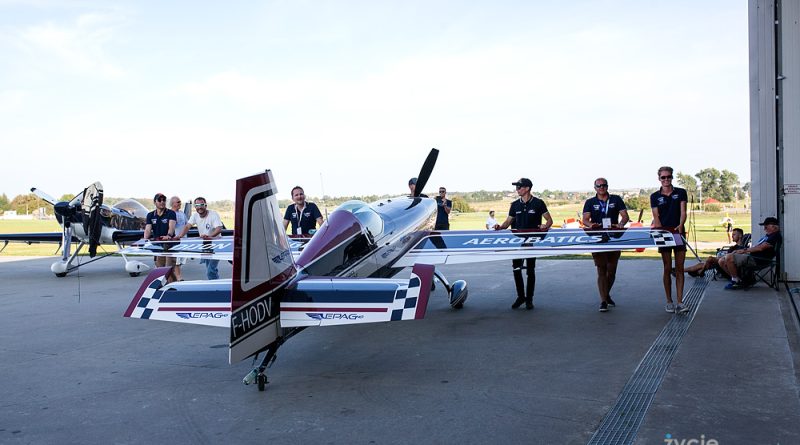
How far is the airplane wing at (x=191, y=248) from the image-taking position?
811 centimetres

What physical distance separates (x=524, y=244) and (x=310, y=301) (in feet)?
12.1

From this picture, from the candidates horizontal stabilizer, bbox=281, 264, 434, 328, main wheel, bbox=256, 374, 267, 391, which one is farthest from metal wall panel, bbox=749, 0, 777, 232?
main wheel, bbox=256, 374, 267, 391

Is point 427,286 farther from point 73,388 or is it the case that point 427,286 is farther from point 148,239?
point 148,239

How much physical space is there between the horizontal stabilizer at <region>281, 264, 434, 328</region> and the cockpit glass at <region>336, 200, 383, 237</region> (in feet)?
7.52

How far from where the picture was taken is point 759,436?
3.44 metres

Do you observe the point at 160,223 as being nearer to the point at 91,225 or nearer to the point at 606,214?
the point at 91,225

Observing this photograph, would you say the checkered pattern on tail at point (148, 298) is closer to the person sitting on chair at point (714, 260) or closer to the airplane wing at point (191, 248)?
the airplane wing at point (191, 248)

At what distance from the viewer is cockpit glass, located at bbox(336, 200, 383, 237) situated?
6914 millimetres

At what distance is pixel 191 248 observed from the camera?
8.66 m

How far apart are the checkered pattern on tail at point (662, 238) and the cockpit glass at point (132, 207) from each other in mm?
13472

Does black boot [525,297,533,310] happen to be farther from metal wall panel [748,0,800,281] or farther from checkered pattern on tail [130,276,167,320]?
checkered pattern on tail [130,276,167,320]

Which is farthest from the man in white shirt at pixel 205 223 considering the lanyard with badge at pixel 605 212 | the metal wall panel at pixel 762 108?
the metal wall panel at pixel 762 108

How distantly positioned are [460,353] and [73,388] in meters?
3.35

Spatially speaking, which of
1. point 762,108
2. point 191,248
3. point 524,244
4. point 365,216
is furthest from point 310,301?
point 762,108
